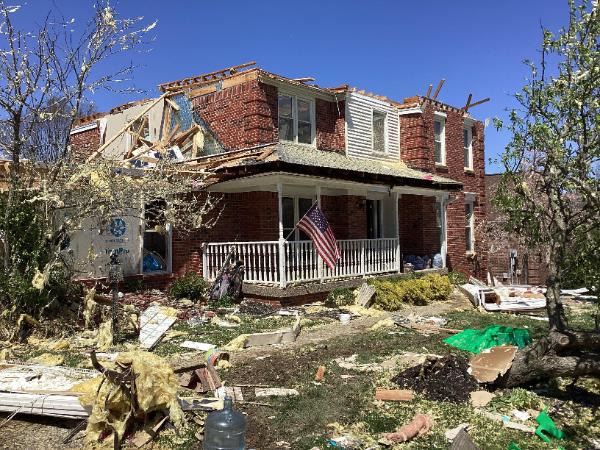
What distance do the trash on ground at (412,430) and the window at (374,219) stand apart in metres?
13.6

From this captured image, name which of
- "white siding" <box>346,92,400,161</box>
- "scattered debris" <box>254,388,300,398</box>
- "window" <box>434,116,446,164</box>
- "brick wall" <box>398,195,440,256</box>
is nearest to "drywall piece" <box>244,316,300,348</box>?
"scattered debris" <box>254,388,300,398</box>

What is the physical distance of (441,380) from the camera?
638 centimetres

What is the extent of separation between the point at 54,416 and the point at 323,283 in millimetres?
8850

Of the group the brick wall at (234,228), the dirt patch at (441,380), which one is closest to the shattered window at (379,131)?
the brick wall at (234,228)

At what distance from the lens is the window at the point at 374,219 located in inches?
735

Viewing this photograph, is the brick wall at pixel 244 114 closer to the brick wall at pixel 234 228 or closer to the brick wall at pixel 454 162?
the brick wall at pixel 234 228

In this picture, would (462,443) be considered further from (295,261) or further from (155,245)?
(155,245)

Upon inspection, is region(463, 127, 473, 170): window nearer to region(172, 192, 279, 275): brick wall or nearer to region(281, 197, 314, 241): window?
region(281, 197, 314, 241): window

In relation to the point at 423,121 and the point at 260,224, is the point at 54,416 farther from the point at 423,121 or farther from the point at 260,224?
the point at 423,121

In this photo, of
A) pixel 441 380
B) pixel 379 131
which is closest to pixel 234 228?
pixel 379 131

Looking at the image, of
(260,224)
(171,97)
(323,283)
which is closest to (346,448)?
(323,283)

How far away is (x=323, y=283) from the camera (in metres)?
13.4

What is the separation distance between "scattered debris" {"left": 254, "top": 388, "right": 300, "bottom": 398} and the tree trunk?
2488 millimetres

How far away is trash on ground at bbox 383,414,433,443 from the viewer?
484 centimetres
